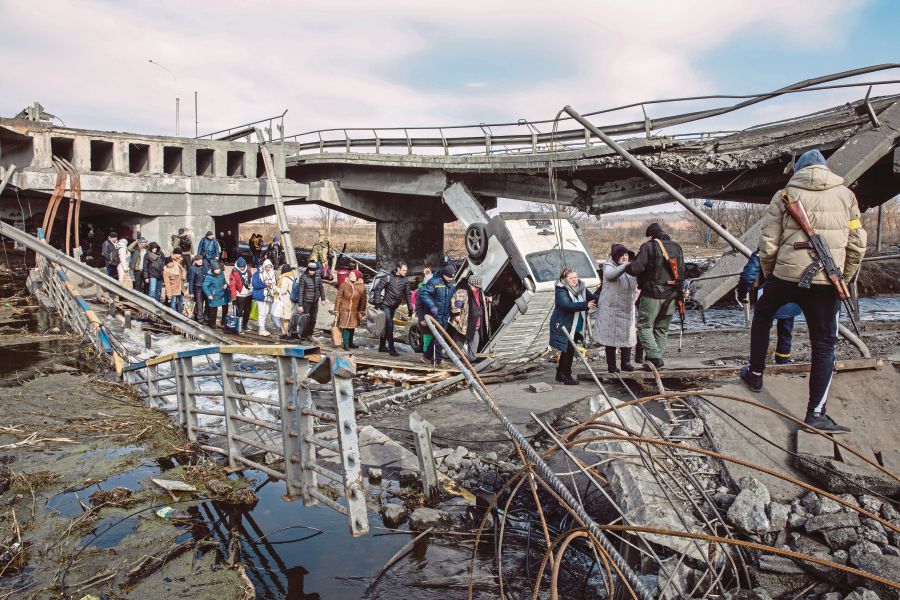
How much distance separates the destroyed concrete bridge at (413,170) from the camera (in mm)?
18344

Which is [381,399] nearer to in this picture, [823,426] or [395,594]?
[395,594]

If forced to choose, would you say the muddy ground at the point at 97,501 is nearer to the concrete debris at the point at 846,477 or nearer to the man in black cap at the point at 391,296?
Result: the concrete debris at the point at 846,477

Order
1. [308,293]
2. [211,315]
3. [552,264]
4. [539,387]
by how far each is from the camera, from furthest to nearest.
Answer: [211,315] → [308,293] → [552,264] → [539,387]

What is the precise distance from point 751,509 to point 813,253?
73.4 inches

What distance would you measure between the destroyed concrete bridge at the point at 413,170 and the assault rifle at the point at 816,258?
33.2 ft

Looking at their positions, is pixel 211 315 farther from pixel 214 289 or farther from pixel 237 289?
pixel 237 289

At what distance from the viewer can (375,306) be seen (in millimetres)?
14117

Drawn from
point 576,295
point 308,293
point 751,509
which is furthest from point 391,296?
point 751,509

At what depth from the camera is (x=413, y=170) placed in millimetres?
28828

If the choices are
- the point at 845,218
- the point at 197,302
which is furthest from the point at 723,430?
the point at 197,302

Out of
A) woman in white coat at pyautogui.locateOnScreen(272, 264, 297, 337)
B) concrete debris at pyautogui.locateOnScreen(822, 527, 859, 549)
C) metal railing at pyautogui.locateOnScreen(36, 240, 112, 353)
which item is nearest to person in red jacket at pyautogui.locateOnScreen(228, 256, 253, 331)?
woman in white coat at pyautogui.locateOnScreen(272, 264, 297, 337)

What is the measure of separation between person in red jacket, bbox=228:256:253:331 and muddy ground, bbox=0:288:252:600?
21.7ft

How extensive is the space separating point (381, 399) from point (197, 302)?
28.8ft

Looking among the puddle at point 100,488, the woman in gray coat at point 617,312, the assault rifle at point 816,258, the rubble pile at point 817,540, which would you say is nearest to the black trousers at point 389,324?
the woman in gray coat at point 617,312
